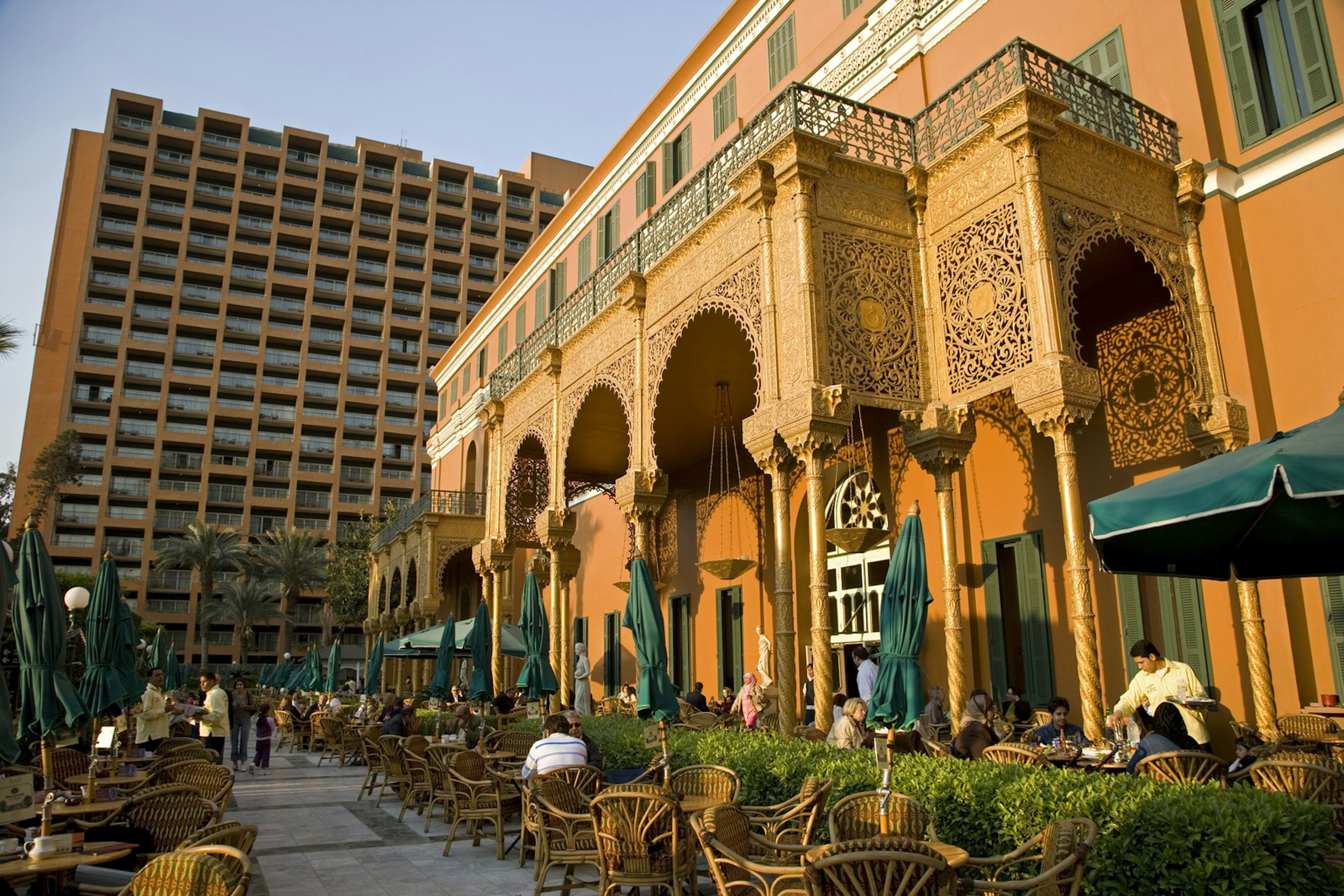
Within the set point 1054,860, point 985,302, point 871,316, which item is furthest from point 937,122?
point 1054,860

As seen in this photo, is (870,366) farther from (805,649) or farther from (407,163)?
(407,163)

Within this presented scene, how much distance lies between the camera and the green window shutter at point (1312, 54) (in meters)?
9.95

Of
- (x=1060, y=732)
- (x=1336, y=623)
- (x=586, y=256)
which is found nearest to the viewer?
(x=1060, y=732)

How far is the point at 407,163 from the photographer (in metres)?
68.6

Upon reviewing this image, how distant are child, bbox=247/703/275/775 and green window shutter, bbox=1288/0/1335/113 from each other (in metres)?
18.1

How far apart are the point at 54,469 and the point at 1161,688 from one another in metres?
56.4

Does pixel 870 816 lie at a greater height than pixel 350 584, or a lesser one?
lesser

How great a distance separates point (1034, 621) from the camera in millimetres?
11531

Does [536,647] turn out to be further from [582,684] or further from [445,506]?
[445,506]

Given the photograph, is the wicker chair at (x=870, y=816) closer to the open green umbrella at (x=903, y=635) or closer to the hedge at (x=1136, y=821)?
the hedge at (x=1136, y=821)

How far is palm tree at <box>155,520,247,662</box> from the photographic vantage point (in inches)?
1961

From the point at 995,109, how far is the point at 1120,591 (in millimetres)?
5809

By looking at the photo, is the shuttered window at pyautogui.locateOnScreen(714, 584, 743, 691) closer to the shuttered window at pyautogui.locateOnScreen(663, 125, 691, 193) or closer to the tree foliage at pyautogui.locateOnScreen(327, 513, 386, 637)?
the shuttered window at pyautogui.locateOnScreen(663, 125, 691, 193)

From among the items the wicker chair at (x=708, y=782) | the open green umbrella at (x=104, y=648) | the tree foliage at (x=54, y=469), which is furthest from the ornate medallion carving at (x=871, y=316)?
the tree foliage at (x=54, y=469)
